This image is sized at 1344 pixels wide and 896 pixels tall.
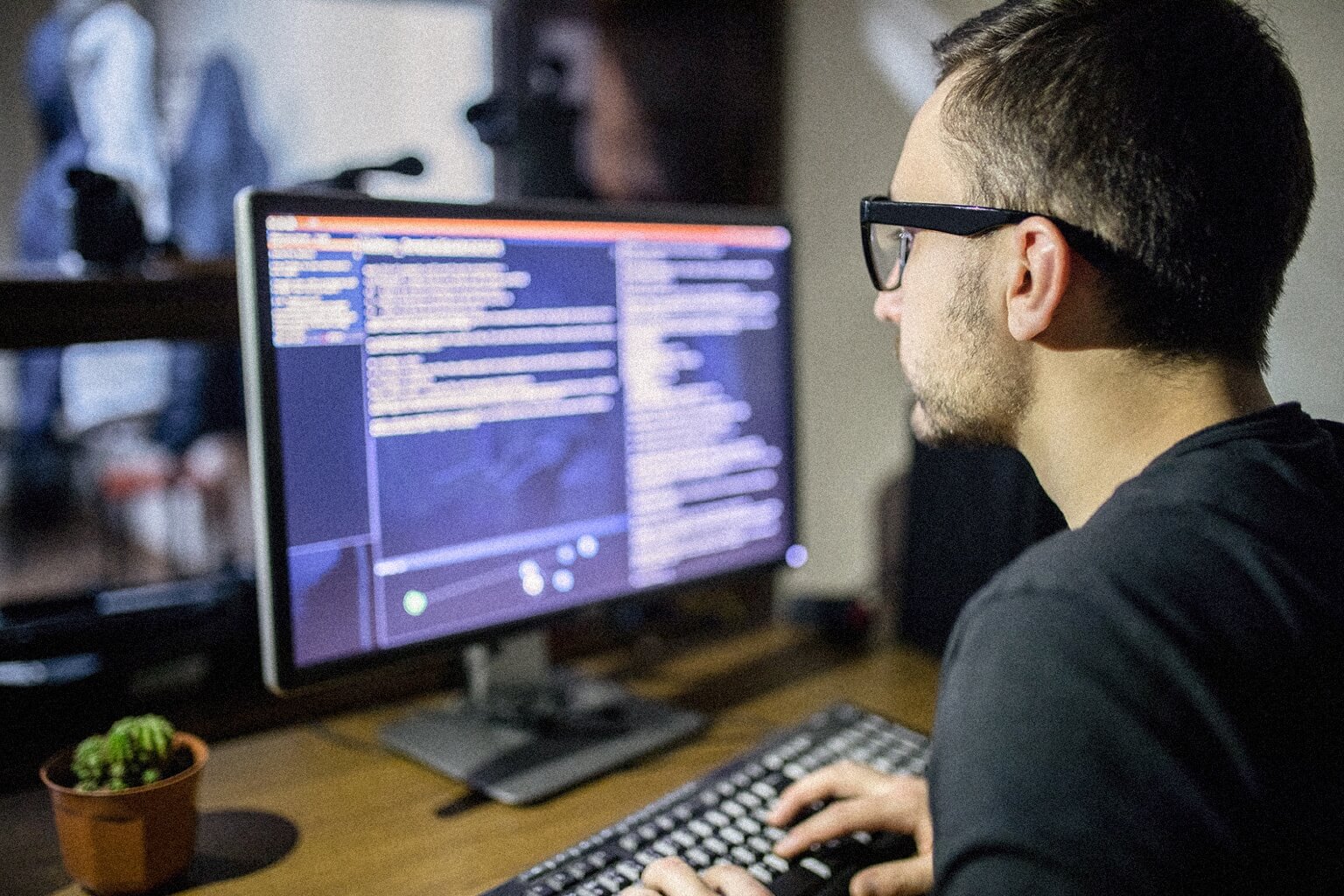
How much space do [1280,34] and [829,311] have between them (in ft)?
3.48

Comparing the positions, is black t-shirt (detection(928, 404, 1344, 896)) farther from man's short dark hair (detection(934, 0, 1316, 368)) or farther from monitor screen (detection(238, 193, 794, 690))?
monitor screen (detection(238, 193, 794, 690))

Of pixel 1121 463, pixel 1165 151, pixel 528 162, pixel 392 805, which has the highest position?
pixel 528 162

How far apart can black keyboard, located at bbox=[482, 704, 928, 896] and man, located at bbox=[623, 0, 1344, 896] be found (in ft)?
0.07

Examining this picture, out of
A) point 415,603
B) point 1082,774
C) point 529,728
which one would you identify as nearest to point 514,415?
point 415,603

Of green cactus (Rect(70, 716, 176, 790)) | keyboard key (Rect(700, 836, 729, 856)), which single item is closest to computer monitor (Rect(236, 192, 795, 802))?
green cactus (Rect(70, 716, 176, 790))

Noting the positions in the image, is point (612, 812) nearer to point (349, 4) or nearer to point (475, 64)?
point (475, 64)

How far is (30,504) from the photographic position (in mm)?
4309

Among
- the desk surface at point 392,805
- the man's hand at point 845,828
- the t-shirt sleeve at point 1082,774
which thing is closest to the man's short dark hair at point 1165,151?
the t-shirt sleeve at point 1082,774

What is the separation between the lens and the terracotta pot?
2.55 feet

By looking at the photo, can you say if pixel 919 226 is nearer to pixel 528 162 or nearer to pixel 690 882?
pixel 690 882

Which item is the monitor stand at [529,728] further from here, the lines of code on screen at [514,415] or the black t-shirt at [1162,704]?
the black t-shirt at [1162,704]

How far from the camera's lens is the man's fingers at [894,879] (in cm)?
78

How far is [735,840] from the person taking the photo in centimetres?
83

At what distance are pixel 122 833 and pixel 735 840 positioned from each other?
46 cm
